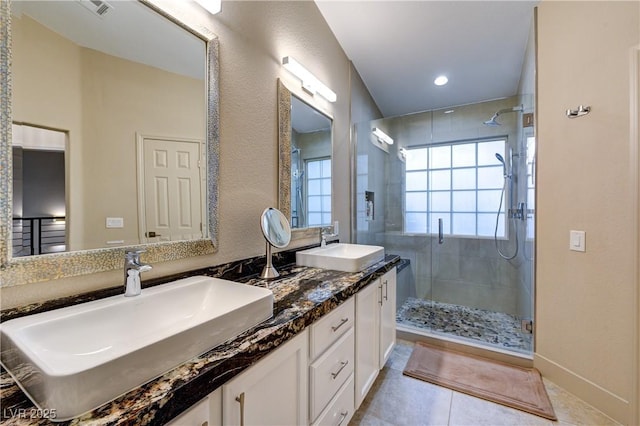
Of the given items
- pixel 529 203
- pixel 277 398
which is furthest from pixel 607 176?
pixel 277 398

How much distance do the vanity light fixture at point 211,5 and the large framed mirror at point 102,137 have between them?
0.08 m

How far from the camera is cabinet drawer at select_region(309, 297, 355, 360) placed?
3.51 feet

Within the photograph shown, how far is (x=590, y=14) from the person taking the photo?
1680 mm

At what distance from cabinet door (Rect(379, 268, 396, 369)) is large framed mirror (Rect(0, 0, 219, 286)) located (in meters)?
1.15

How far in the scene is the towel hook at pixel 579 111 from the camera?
1.68m

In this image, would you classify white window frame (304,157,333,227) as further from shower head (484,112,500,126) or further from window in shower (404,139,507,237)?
shower head (484,112,500,126)

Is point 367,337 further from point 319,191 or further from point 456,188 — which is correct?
point 456,188

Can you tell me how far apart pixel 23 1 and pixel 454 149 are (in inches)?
129

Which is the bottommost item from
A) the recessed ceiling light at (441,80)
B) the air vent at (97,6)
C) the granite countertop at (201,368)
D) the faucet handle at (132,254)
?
the granite countertop at (201,368)

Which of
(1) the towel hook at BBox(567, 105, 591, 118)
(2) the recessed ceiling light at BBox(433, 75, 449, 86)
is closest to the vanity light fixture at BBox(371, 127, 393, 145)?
(2) the recessed ceiling light at BBox(433, 75, 449, 86)

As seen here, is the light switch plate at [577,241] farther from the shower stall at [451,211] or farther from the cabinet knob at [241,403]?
the cabinet knob at [241,403]

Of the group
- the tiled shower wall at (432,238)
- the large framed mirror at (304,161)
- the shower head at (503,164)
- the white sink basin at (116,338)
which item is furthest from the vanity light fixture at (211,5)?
the shower head at (503,164)

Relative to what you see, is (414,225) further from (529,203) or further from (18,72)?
(18,72)

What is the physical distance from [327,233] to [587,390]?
6.29 ft
